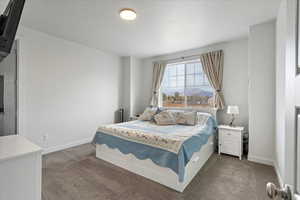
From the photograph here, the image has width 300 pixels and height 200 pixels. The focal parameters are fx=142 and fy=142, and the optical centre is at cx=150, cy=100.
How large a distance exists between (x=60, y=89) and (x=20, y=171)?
271 centimetres

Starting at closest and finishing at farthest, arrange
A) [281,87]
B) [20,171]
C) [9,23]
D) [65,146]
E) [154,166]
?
[9,23] → [20,171] → [281,87] → [154,166] → [65,146]

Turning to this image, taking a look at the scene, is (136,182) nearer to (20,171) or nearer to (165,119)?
(20,171)

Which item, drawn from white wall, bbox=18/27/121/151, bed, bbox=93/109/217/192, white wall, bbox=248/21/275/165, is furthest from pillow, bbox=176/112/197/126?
white wall, bbox=18/27/121/151

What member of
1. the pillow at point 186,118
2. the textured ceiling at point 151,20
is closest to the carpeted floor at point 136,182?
the pillow at point 186,118

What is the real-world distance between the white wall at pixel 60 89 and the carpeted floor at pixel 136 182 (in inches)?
31.2

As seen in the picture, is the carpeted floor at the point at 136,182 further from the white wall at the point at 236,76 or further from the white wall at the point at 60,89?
the white wall at the point at 236,76

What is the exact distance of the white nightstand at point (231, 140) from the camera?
291cm

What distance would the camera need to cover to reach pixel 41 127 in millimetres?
3080

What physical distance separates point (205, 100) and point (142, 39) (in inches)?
90.9

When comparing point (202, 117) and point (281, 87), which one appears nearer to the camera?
point (281, 87)

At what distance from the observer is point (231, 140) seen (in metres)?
3.01

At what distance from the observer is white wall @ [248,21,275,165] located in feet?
8.53

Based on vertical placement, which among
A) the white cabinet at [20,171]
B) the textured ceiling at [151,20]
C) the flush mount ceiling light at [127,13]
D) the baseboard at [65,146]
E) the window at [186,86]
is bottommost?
the baseboard at [65,146]

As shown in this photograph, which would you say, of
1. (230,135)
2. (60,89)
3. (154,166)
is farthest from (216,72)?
(60,89)
